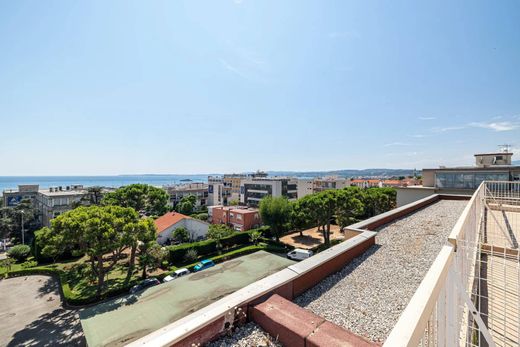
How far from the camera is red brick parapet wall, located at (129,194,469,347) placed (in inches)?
95.9

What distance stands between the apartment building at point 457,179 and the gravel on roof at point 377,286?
11845 mm

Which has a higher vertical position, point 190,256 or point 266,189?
point 266,189

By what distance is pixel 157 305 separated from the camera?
1165 centimetres

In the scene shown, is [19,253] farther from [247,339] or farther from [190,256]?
[247,339]

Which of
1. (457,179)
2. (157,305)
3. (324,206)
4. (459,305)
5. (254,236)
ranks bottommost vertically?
(254,236)

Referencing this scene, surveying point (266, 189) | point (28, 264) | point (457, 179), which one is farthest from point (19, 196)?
point (457, 179)

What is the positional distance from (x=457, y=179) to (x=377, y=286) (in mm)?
17924

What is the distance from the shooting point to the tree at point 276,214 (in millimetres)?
25047

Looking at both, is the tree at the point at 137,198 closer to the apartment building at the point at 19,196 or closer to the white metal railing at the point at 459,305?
the apartment building at the point at 19,196

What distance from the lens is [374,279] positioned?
4414mm

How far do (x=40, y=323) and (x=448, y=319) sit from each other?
1775 cm

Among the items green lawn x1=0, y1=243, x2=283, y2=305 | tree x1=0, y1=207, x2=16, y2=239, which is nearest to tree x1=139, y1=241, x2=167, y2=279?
green lawn x1=0, y1=243, x2=283, y2=305

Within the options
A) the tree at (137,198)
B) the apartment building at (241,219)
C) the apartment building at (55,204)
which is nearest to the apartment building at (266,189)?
the apartment building at (241,219)

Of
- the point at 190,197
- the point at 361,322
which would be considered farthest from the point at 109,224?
the point at 190,197
